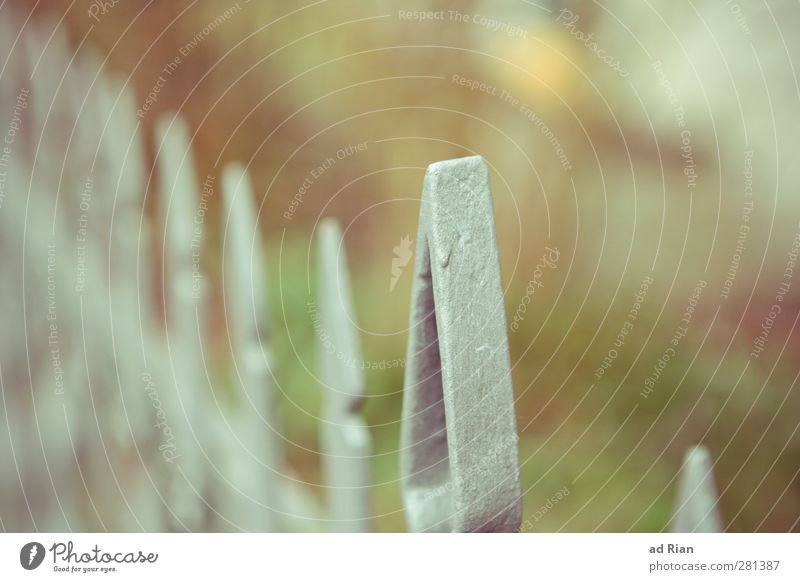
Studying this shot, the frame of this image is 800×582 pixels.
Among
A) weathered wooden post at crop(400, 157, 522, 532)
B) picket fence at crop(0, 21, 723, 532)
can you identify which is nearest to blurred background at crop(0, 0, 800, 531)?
picket fence at crop(0, 21, 723, 532)

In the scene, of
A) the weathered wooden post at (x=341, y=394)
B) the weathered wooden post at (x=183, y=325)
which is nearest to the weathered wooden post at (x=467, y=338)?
the weathered wooden post at (x=341, y=394)

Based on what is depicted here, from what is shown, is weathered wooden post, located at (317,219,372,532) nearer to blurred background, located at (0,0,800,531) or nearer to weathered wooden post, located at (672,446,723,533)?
blurred background, located at (0,0,800,531)

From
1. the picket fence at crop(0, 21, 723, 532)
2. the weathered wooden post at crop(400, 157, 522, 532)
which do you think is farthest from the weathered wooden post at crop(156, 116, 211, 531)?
the weathered wooden post at crop(400, 157, 522, 532)

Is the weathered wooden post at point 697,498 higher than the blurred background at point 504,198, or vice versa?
the blurred background at point 504,198

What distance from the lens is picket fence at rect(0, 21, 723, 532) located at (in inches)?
27.7

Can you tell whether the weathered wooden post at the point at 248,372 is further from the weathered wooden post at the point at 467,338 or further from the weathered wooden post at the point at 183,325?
the weathered wooden post at the point at 467,338

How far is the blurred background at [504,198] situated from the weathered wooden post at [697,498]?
1 centimetres

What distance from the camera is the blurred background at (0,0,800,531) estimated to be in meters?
0.70

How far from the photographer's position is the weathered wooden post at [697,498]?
67cm

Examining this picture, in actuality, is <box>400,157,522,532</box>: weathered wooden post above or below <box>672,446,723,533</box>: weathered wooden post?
above

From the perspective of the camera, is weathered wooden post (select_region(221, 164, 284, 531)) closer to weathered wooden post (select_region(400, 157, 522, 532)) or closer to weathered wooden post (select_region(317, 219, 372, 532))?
weathered wooden post (select_region(317, 219, 372, 532))

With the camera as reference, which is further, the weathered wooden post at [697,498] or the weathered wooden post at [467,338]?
the weathered wooden post at [697,498]

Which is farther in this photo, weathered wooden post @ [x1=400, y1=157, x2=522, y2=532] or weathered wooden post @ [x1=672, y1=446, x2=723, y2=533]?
weathered wooden post @ [x1=672, y1=446, x2=723, y2=533]
